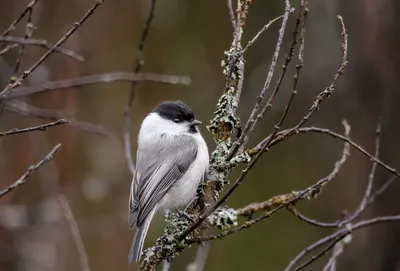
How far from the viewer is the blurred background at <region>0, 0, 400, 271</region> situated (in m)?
5.59

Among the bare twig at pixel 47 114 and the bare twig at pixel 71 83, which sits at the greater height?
the bare twig at pixel 71 83

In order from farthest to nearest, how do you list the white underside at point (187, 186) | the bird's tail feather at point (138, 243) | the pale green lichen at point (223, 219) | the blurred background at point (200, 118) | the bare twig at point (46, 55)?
the blurred background at point (200, 118)
the white underside at point (187, 186)
the bird's tail feather at point (138, 243)
the pale green lichen at point (223, 219)
the bare twig at point (46, 55)

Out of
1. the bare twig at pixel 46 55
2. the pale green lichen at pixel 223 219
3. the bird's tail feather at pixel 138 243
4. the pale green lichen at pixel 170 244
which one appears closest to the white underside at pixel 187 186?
the bird's tail feather at pixel 138 243

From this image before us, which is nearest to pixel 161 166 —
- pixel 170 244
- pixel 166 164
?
pixel 166 164

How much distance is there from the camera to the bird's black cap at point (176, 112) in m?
3.38

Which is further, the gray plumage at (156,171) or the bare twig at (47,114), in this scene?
the gray plumage at (156,171)

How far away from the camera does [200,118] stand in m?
6.67

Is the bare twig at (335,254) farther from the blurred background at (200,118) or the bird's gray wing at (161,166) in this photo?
the blurred background at (200,118)

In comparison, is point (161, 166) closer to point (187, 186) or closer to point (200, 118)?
point (187, 186)

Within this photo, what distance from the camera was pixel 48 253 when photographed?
5375 mm

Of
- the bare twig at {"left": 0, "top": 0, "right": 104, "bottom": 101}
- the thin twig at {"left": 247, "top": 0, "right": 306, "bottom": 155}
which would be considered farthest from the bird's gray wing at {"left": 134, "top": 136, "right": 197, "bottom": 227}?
the bare twig at {"left": 0, "top": 0, "right": 104, "bottom": 101}

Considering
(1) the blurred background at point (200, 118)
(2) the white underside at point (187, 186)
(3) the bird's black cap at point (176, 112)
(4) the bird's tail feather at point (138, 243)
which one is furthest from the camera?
(1) the blurred background at point (200, 118)

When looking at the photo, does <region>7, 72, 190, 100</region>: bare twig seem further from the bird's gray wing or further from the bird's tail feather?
the bird's tail feather

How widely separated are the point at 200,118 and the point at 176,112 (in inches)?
130
